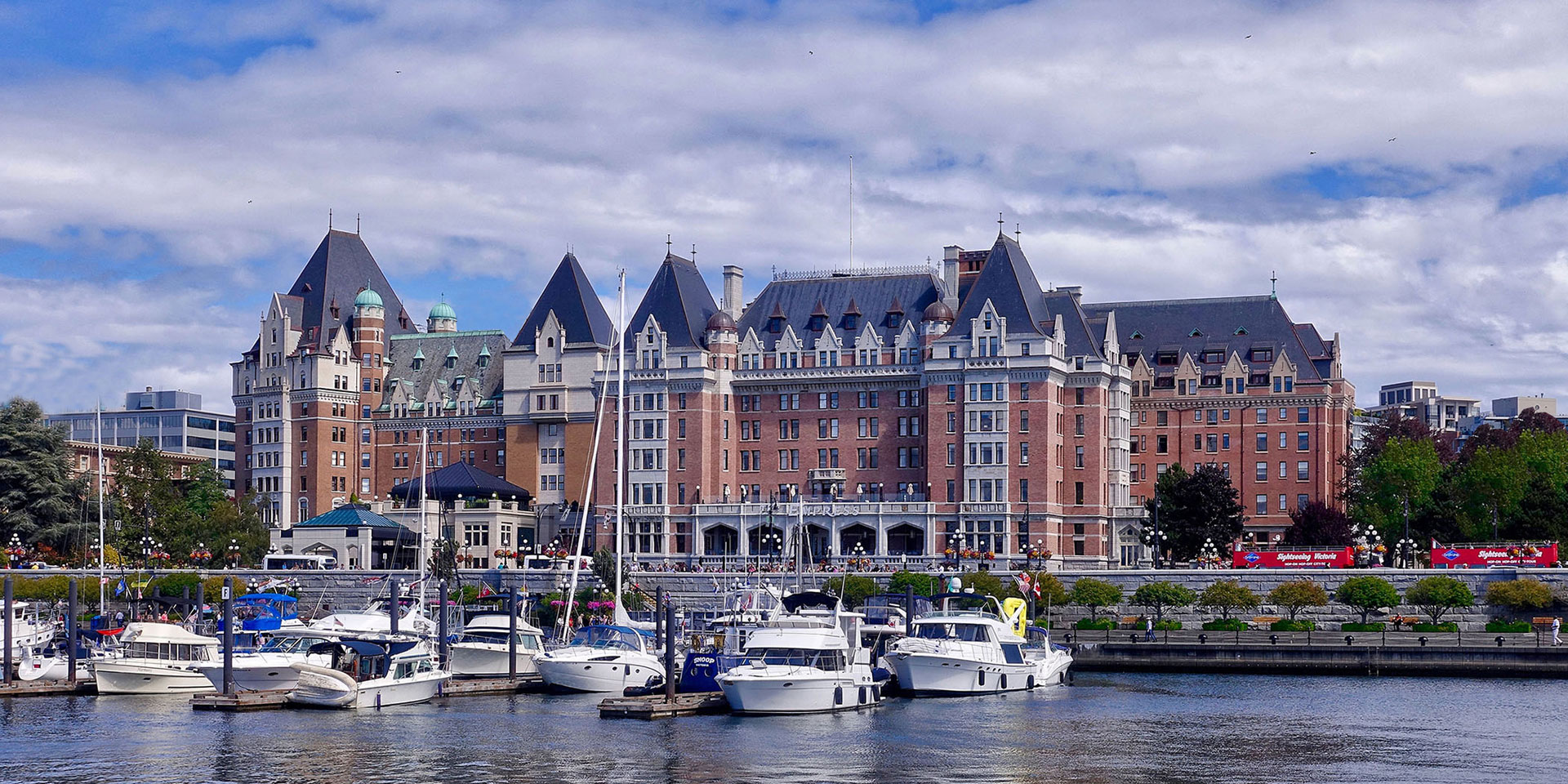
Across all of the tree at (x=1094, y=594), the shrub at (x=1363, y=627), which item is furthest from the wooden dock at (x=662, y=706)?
the shrub at (x=1363, y=627)

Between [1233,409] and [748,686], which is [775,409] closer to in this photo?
[1233,409]

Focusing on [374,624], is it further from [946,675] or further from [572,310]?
[572,310]

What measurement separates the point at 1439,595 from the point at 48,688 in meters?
69.5

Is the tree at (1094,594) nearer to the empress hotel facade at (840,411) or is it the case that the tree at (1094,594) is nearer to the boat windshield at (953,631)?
the empress hotel facade at (840,411)

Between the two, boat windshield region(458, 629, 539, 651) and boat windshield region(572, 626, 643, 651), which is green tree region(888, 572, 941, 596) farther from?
boat windshield region(572, 626, 643, 651)

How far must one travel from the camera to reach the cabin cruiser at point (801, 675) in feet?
229

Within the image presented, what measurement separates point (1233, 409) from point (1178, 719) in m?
83.3

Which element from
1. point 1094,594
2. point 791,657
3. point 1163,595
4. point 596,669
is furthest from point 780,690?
point 1163,595

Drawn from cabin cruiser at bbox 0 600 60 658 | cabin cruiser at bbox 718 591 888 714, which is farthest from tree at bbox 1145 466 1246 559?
cabin cruiser at bbox 0 600 60 658

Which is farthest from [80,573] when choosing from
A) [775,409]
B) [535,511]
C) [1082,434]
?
[1082,434]

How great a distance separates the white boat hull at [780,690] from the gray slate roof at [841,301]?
252 feet

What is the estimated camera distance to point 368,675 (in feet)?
248

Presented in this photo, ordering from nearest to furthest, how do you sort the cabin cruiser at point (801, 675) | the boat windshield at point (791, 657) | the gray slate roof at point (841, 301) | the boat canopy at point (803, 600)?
the cabin cruiser at point (801, 675)
the boat windshield at point (791, 657)
the boat canopy at point (803, 600)
the gray slate roof at point (841, 301)

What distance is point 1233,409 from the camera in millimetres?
153125
